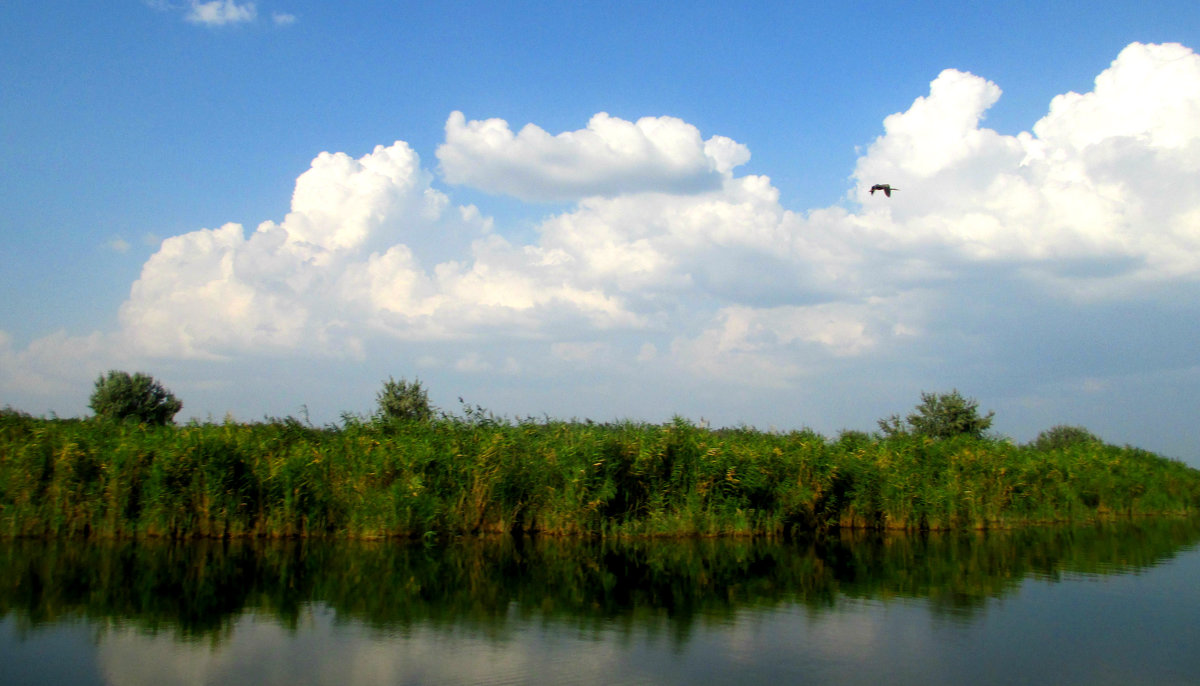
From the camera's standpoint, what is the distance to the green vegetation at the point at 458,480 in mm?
14703

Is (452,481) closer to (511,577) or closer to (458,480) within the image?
(458,480)

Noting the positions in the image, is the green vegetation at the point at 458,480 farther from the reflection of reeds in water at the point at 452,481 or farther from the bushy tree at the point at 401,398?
the bushy tree at the point at 401,398

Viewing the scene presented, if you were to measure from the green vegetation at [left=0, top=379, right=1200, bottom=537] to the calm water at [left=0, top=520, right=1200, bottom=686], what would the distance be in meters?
0.85

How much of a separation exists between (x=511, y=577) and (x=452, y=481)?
14.2ft

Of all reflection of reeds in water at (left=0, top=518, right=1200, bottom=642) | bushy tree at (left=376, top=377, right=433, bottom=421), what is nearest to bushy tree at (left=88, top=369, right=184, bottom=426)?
bushy tree at (left=376, top=377, right=433, bottom=421)

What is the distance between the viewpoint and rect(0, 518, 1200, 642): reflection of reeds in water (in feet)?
30.1

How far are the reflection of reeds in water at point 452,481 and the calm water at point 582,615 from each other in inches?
33.1

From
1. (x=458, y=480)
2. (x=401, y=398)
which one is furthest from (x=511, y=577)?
(x=401, y=398)

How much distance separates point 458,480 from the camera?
15.6 metres

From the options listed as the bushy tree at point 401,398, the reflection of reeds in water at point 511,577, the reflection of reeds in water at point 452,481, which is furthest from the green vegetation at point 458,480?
the bushy tree at point 401,398

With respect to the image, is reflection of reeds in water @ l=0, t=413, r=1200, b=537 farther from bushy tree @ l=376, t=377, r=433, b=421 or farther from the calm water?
bushy tree @ l=376, t=377, r=433, b=421

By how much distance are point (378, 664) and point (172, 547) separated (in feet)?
29.2

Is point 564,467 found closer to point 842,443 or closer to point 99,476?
point 842,443

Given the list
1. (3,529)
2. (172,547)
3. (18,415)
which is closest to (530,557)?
(172,547)
